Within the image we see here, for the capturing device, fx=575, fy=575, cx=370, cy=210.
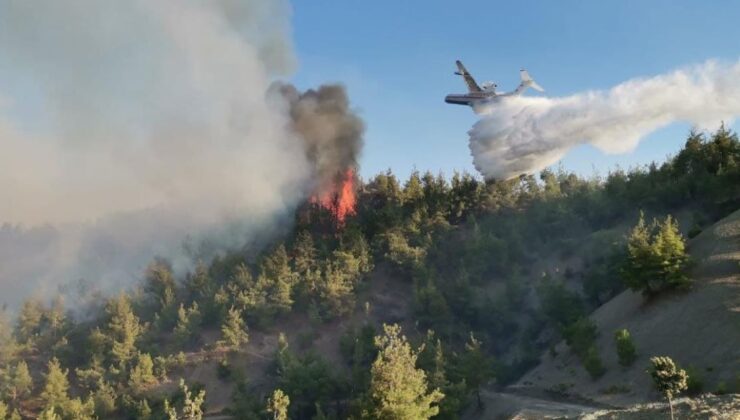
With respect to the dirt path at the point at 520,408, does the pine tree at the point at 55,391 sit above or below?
above

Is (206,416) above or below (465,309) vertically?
below

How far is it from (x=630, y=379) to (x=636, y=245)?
45.6 feet

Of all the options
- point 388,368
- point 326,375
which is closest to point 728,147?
point 326,375

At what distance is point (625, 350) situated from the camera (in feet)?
147

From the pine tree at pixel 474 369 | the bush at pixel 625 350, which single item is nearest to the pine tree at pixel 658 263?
the bush at pixel 625 350

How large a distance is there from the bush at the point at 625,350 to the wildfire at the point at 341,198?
62698 millimetres

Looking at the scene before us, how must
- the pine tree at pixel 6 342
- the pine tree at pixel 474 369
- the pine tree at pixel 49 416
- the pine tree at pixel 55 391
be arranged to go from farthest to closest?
the pine tree at pixel 6 342 → the pine tree at pixel 55 391 → the pine tree at pixel 49 416 → the pine tree at pixel 474 369

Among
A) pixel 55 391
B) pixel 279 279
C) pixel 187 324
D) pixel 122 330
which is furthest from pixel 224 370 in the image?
pixel 55 391

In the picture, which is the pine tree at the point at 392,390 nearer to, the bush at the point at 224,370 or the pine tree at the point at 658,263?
the pine tree at the point at 658,263

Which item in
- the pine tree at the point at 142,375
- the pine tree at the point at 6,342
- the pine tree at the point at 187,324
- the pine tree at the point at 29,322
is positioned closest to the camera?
the pine tree at the point at 142,375

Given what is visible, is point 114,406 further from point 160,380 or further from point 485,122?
point 485,122

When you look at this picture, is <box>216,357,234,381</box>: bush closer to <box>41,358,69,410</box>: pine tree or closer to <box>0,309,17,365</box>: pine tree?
<box>41,358,69,410</box>: pine tree

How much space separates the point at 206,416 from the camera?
205 ft

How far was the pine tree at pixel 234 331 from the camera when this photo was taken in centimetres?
7297
